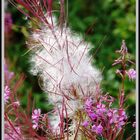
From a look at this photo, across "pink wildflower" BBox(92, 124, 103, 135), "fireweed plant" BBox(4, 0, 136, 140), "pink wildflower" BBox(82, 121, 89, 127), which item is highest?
"fireweed plant" BBox(4, 0, 136, 140)

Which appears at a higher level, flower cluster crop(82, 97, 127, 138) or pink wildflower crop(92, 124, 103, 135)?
flower cluster crop(82, 97, 127, 138)

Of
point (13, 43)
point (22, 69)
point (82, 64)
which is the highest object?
point (13, 43)

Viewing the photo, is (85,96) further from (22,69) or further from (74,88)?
(22,69)

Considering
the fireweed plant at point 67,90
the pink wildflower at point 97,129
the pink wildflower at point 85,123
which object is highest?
the fireweed plant at point 67,90

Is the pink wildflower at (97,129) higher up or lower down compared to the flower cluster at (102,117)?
lower down

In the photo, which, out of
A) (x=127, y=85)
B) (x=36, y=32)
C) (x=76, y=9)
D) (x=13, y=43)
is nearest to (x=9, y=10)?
(x=13, y=43)

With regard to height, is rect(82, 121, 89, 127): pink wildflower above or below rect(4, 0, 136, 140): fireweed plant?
below

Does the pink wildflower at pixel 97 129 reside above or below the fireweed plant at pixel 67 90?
below

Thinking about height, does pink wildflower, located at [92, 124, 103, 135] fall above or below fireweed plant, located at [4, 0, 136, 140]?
below
